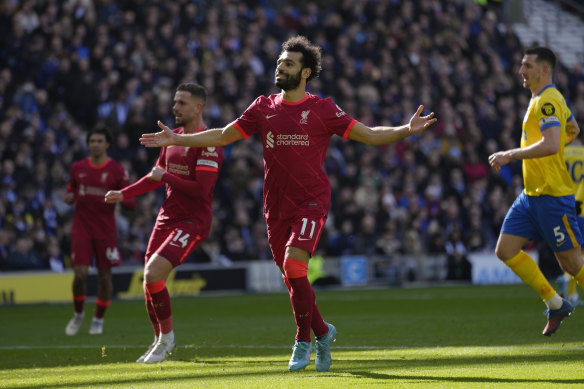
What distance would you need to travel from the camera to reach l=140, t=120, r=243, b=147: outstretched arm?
26.4 ft

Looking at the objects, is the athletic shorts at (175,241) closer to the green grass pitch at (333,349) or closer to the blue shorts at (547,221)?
the green grass pitch at (333,349)

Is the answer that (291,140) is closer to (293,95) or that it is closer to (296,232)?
(293,95)

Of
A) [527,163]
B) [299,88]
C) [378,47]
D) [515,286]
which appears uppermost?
[378,47]

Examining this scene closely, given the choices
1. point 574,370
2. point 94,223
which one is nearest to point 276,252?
point 574,370

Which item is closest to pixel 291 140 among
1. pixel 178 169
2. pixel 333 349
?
pixel 178 169

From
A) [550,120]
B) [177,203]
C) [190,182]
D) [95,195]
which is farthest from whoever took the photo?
[95,195]

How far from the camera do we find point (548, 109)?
9156 millimetres

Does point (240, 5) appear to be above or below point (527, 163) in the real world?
above

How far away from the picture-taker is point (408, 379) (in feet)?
23.7

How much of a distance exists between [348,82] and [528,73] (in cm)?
1703

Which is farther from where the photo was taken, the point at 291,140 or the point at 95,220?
the point at 95,220

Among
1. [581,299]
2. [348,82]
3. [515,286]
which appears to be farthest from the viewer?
[348,82]

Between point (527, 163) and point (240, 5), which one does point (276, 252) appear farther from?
point (240, 5)

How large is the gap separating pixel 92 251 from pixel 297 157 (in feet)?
18.7
